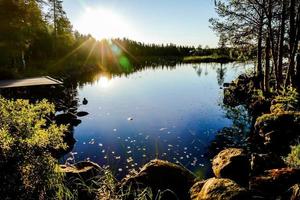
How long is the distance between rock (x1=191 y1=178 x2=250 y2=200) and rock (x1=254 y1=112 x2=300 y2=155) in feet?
21.2

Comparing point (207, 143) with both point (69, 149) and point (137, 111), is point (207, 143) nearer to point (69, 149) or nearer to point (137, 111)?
point (69, 149)

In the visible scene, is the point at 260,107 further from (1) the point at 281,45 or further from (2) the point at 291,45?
(2) the point at 291,45

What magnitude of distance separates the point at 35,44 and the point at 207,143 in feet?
168

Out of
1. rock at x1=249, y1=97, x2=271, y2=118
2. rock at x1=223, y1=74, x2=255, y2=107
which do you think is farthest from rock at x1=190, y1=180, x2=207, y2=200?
rock at x1=223, y1=74, x2=255, y2=107

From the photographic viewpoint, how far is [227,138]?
16.5 m

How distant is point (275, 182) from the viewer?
25.9 ft

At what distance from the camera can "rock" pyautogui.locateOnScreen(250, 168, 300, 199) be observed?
300 inches

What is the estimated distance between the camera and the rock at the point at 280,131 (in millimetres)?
13438

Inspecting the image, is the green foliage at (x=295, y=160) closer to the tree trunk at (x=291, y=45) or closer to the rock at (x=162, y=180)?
the rock at (x=162, y=180)

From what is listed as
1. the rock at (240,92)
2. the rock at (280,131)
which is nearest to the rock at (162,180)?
the rock at (280,131)

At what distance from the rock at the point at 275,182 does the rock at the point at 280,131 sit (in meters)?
5.12

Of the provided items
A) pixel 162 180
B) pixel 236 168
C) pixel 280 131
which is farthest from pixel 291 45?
pixel 162 180

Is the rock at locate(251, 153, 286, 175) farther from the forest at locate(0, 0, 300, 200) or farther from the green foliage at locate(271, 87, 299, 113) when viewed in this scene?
the green foliage at locate(271, 87, 299, 113)

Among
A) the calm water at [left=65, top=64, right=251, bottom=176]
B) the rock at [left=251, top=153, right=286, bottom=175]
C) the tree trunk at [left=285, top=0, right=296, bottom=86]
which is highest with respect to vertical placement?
the tree trunk at [left=285, top=0, right=296, bottom=86]
